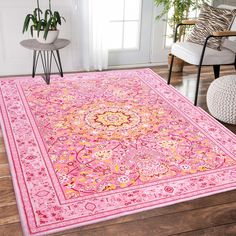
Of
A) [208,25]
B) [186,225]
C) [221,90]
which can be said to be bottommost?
[186,225]

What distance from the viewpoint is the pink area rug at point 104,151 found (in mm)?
2004

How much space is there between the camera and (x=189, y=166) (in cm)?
237

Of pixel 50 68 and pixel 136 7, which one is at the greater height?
pixel 136 7

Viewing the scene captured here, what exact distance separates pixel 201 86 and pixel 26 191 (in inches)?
91.9

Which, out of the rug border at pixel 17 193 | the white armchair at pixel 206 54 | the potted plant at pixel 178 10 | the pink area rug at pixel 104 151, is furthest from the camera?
the potted plant at pixel 178 10

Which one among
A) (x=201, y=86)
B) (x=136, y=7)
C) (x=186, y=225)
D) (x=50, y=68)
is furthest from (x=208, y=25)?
(x=186, y=225)

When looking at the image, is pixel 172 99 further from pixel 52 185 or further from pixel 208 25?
pixel 52 185

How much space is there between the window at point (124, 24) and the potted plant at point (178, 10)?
258 millimetres

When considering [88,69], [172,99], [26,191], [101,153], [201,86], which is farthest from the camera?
[88,69]

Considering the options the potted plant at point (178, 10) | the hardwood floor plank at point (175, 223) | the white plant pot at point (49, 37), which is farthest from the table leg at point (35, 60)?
the hardwood floor plank at point (175, 223)

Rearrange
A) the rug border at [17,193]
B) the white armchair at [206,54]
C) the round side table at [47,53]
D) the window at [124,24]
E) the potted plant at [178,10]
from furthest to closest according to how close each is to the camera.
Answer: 1. the window at [124,24]
2. the potted plant at [178,10]
3. the round side table at [47,53]
4. the white armchair at [206,54]
5. the rug border at [17,193]

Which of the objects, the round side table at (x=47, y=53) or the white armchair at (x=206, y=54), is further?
the round side table at (x=47, y=53)

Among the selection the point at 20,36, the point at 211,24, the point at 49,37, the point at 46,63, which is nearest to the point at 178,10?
the point at 211,24

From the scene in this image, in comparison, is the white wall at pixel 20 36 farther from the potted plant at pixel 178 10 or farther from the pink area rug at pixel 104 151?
the pink area rug at pixel 104 151
